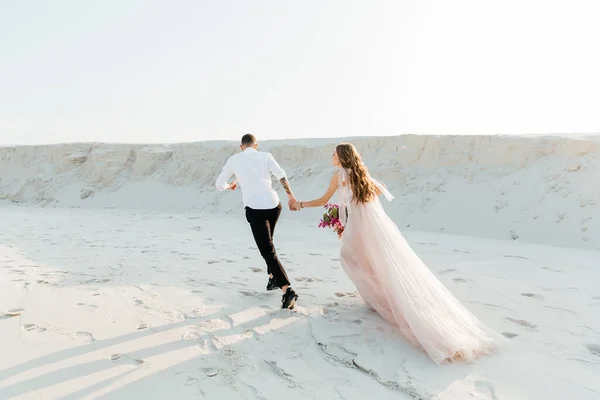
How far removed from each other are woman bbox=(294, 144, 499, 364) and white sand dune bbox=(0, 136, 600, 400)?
0.13m

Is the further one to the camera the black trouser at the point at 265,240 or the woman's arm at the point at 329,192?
the black trouser at the point at 265,240

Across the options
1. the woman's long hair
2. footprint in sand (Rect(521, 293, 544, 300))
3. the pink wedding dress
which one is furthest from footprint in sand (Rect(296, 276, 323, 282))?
footprint in sand (Rect(521, 293, 544, 300))

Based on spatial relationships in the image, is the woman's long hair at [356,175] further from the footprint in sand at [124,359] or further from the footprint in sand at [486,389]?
the footprint in sand at [124,359]

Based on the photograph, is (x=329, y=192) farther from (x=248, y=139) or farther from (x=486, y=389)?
(x=486, y=389)

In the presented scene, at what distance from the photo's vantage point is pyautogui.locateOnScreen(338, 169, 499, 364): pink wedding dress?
2.87 m

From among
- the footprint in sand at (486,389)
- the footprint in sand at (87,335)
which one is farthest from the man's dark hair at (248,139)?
the footprint in sand at (486,389)

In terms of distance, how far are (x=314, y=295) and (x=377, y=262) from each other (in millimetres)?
1249

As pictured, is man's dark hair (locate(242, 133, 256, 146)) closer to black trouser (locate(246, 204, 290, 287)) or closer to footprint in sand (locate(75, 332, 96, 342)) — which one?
black trouser (locate(246, 204, 290, 287))

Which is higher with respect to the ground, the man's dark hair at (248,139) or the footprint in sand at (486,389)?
the man's dark hair at (248,139)

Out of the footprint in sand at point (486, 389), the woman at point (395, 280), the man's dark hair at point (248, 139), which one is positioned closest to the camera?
the footprint in sand at point (486, 389)

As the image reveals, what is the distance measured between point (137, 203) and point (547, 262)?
45.9 ft

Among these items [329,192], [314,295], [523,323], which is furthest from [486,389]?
[314,295]

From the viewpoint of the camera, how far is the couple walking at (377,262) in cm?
293

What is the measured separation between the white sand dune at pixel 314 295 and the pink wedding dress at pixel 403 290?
0.39ft
